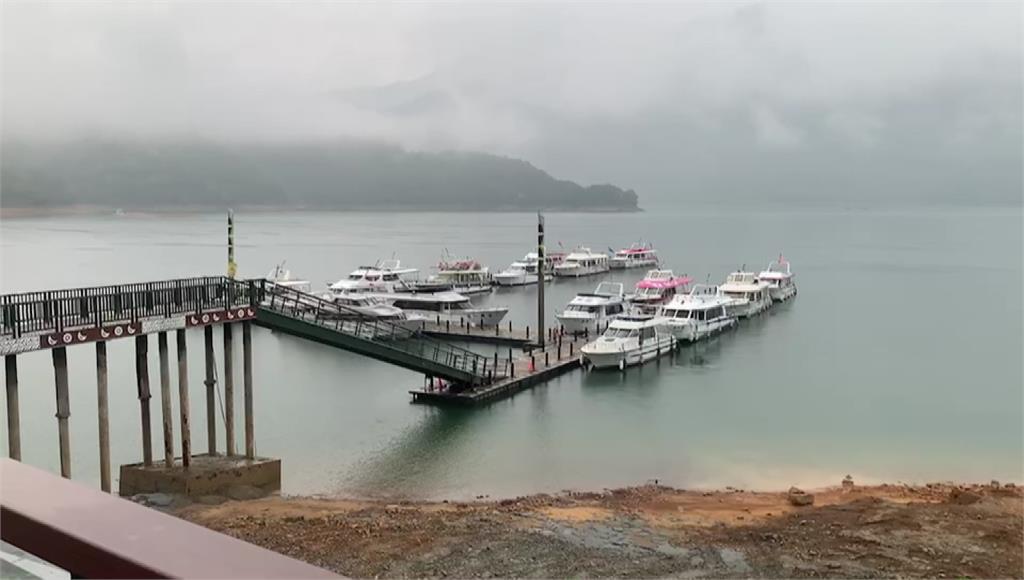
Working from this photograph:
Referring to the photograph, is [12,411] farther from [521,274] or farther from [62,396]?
[521,274]

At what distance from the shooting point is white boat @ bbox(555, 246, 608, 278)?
88062 millimetres

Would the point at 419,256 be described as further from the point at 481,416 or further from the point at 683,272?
the point at 481,416

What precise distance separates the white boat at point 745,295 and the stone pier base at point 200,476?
A: 126ft

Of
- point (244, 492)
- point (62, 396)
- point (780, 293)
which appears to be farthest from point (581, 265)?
point (62, 396)

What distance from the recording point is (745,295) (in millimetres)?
58469

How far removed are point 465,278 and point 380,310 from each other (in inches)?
1007

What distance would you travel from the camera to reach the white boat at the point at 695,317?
44469 millimetres

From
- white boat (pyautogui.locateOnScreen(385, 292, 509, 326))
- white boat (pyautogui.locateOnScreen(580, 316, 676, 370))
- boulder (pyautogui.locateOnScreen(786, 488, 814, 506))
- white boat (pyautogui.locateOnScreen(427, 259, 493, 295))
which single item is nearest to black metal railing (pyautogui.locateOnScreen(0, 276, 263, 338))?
boulder (pyautogui.locateOnScreen(786, 488, 814, 506))

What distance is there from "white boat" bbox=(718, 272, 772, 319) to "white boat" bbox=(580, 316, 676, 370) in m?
11.7

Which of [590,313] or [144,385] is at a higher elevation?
[144,385]

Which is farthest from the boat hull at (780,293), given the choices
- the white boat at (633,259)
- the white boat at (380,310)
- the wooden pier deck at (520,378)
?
the white boat at (380,310)

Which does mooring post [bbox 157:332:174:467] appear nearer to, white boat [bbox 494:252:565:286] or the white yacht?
the white yacht

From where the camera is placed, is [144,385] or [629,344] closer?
[144,385]

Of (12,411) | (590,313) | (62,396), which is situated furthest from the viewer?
(590,313)
